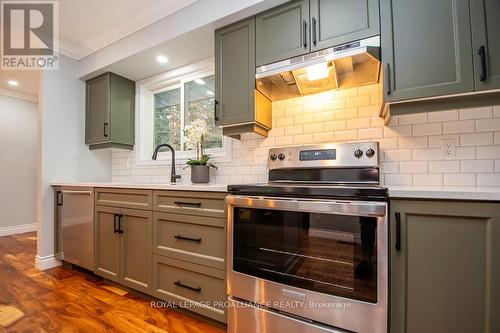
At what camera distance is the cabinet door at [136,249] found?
191cm

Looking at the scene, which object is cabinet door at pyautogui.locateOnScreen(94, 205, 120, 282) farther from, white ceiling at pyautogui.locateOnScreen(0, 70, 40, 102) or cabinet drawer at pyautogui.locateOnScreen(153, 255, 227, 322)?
white ceiling at pyautogui.locateOnScreen(0, 70, 40, 102)

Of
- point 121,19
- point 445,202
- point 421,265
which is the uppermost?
point 121,19

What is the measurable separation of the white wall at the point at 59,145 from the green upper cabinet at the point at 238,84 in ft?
7.00

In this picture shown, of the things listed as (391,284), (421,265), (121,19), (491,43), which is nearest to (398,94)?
(491,43)

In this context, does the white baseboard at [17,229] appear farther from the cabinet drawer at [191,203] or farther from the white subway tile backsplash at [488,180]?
the white subway tile backsplash at [488,180]

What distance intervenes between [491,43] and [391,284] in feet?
4.13

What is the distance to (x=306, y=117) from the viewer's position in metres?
1.93

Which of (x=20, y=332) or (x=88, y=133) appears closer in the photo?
(x=20, y=332)

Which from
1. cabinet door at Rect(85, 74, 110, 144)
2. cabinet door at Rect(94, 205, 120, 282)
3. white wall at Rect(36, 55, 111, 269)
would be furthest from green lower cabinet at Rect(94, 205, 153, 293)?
cabinet door at Rect(85, 74, 110, 144)

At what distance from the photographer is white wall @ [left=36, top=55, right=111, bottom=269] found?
2.67m

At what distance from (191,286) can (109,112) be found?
223 cm

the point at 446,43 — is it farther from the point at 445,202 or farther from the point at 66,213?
the point at 66,213

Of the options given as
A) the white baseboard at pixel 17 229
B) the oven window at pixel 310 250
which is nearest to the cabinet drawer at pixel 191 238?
the oven window at pixel 310 250

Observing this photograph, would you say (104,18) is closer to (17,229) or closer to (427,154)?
(427,154)
